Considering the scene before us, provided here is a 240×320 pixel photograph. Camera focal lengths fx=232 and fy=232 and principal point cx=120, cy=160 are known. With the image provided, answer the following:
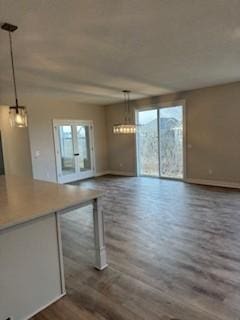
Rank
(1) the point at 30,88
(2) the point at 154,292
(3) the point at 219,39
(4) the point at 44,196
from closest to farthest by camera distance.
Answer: (2) the point at 154,292
(4) the point at 44,196
(3) the point at 219,39
(1) the point at 30,88

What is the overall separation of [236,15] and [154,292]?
286 centimetres

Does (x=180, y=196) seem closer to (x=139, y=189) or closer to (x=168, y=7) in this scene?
(x=139, y=189)

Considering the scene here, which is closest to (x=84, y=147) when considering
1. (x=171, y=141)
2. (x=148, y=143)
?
(x=148, y=143)

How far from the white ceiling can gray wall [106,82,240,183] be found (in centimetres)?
91

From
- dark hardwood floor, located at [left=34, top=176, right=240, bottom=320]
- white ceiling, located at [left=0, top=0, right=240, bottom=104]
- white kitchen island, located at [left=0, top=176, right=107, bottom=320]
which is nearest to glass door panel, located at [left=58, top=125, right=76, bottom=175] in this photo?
white ceiling, located at [left=0, top=0, right=240, bottom=104]

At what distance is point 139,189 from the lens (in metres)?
6.11

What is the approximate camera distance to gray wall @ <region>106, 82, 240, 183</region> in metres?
5.79

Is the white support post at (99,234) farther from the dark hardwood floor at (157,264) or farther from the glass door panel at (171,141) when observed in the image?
the glass door panel at (171,141)

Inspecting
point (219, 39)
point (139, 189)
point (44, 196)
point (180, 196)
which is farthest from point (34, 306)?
point (139, 189)

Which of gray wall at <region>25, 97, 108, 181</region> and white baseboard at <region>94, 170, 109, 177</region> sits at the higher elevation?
gray wall at <region>25, 97, 108, 181</region>

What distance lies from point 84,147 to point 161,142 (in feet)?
8.77

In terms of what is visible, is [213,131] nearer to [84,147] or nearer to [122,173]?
[122,173]

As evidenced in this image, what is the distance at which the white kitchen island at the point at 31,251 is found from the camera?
5.83 feet

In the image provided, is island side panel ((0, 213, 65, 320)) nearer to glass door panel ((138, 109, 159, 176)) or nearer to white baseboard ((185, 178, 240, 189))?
white baseboard ((185, 178, 240, 189))
